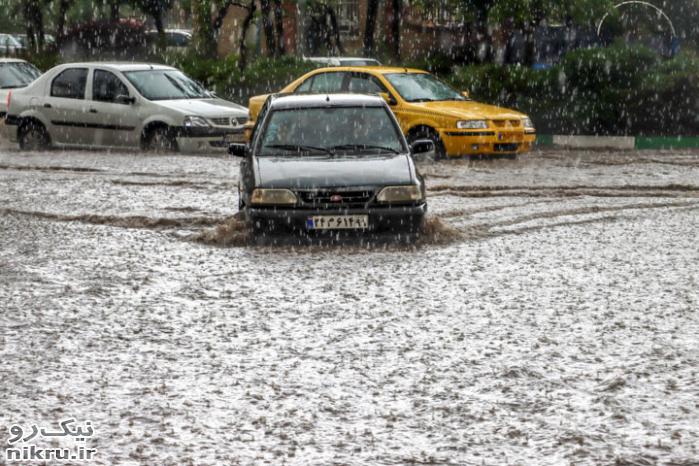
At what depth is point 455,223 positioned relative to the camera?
13359 millimetres

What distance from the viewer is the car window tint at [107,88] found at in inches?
882

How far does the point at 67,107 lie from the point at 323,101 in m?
10.6

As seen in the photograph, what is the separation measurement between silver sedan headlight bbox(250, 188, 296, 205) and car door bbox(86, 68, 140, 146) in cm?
1089

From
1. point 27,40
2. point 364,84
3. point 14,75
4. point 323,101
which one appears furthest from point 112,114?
point 27,40

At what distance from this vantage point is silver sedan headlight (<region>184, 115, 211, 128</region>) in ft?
70.5

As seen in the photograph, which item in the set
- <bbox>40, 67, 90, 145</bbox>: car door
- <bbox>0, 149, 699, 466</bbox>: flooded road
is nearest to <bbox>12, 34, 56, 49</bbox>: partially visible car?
<bbox>40, 67, 90, 145</bbox>: car door

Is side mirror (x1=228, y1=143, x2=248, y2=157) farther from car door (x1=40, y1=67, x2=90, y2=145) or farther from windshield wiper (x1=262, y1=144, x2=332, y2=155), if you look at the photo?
car door (x1=40, y1=67, x2=90, y2=145)

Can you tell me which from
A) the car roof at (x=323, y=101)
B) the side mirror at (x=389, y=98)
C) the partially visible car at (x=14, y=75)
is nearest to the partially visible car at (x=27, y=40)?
the partially visible car at (x=14, y=75)

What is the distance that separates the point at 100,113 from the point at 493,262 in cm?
1269

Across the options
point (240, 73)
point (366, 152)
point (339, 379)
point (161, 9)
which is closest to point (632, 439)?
point (339, 379)

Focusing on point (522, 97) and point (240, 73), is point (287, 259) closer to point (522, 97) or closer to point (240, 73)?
point (522, 97)

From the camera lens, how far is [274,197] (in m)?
11.4

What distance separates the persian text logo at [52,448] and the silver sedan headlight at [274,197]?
5460 mm

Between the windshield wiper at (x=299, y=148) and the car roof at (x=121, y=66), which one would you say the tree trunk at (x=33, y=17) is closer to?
the car roof at (x=121, y=66)
